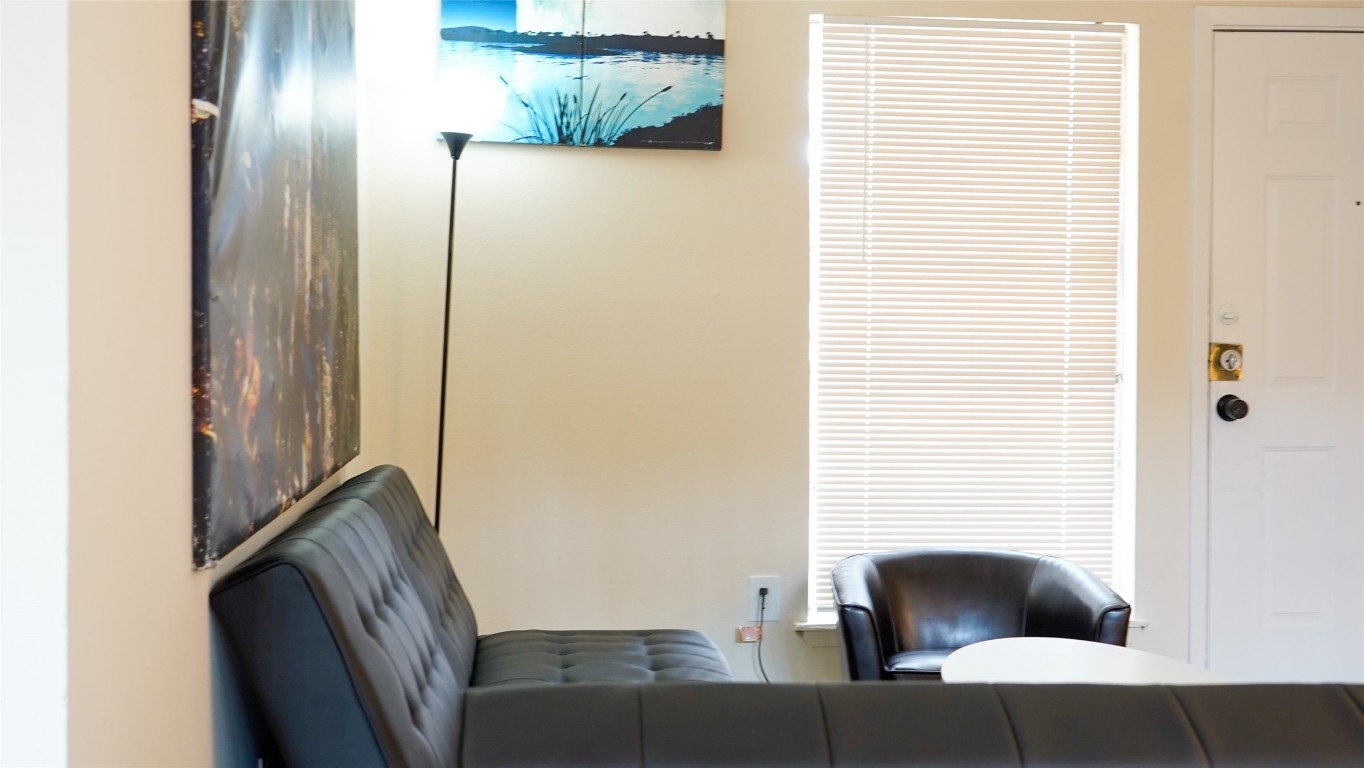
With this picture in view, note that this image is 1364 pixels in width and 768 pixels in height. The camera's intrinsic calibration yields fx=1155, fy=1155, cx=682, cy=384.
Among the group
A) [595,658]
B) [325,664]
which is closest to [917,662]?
[595,658]

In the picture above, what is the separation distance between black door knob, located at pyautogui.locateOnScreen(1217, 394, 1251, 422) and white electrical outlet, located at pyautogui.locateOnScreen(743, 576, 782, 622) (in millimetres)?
1455

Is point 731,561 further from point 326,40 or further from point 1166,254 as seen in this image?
point 326,40

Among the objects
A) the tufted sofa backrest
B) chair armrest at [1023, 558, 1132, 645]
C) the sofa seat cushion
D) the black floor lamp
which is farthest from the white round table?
the black floor lamp

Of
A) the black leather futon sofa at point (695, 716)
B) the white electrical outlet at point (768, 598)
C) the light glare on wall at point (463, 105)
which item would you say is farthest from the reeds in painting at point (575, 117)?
the black leather futon sofa at point (695, 716)

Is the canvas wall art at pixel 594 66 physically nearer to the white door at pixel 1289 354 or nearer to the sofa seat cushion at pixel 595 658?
the sofa seat cushion at pixel 595 658

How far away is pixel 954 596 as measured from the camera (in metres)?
3.29

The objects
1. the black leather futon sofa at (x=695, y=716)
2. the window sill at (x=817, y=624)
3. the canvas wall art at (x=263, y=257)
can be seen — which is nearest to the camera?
the black leather futon sofa at (x=695, y=716)

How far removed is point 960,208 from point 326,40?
198 centimetres

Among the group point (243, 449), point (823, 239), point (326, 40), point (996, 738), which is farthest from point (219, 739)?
point (823, 239)

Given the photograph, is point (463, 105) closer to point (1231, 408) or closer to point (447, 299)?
point (447, 299)

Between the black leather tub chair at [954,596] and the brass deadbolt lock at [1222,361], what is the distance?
33.5 inches

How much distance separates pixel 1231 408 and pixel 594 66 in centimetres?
218

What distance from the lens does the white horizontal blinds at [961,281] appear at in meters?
3.49

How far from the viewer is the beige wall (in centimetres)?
330
